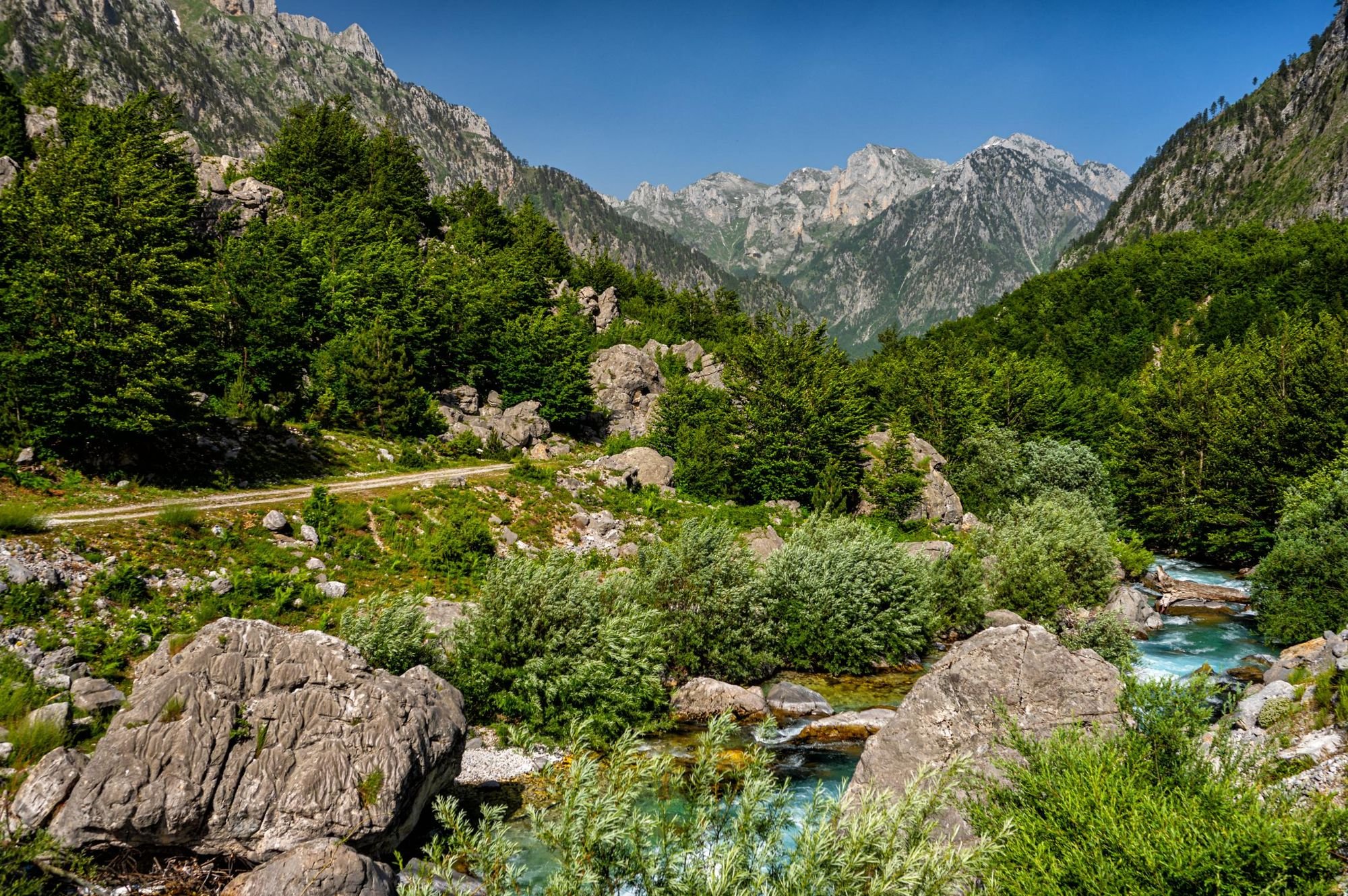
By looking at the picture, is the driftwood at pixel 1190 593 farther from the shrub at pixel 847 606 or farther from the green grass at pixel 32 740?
the green grass at pixel 32 740

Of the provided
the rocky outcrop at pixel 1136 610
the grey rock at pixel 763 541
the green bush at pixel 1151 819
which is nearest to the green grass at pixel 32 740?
the green bush at pixel 1151 819

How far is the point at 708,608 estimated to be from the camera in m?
25.4

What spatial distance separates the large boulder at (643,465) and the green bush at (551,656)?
22894 mm

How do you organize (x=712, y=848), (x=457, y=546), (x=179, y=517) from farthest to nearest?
(x=457, y=546) → (x=179, y=517) → (x=712, y=848)

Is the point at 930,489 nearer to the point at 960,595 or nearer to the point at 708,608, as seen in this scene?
the point at 960,595

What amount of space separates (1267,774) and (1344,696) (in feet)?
19.0

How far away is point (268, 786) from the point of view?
1196 centimetres

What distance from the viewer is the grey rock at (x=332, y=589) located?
2230 cm

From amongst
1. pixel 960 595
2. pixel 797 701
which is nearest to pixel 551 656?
pixel 797 701

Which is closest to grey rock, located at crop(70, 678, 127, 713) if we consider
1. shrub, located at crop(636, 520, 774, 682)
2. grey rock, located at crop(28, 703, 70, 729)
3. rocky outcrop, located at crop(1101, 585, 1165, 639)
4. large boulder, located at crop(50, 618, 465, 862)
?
grey rock, located at crop(28, 703, 70, 729)

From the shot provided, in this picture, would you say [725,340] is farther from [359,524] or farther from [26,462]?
[26,462]

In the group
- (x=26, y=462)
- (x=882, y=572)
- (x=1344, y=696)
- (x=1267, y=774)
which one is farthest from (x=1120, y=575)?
(x=26, y=462)

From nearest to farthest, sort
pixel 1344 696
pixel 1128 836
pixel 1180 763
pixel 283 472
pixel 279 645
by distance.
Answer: pixel 1128 836 → pixel 1180 763 → pixel 279 645 → pixel 1344 696 → pixel 283 472

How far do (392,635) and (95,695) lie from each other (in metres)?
6.02
